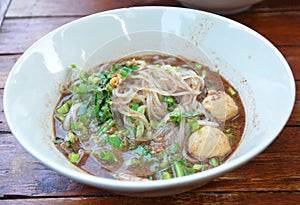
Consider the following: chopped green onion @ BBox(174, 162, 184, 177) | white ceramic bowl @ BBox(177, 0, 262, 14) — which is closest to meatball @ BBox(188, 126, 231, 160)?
chopped green onion @ BBox(174, 162, 184, 177)

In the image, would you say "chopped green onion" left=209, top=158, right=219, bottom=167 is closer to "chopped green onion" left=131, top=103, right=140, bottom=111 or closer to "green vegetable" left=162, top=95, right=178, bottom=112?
"green vegetable" left=162, top=95, right=178, bottom=112

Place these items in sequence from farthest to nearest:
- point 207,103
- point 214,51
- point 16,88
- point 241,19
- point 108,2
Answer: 1. point 108,2
2. point 241,19
3. point 214,51
4. point 207,103
5. point 16,88

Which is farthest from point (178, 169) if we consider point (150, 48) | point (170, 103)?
point (150, 48)

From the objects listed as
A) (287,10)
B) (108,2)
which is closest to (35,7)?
(108,2)

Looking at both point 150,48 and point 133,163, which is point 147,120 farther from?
point 150,48

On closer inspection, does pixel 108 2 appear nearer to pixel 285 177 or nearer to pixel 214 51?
pixel 214 51

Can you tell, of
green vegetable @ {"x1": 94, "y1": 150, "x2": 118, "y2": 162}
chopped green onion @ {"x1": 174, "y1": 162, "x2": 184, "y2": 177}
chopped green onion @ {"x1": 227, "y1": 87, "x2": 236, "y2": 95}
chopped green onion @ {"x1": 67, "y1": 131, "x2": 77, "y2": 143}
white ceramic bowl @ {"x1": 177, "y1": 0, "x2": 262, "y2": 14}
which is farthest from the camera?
white ceramic bowl @ {"x1": 177, "y1": 0, "x2": 262, "y2": 14}
